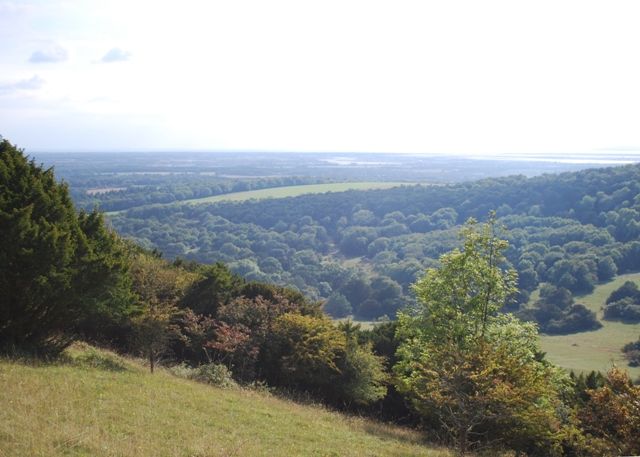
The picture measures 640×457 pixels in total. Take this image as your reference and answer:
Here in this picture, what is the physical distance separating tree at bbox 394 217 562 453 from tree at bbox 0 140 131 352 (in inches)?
384

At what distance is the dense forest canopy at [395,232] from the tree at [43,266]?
78.0 meters

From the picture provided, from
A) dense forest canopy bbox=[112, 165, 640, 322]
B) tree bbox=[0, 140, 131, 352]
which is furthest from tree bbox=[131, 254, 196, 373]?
dense forest canopy bbox=[112, 165, 640, 322]

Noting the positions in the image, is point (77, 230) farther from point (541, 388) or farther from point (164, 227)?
point (164, 227)

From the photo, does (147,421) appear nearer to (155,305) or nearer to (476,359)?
(476,359)

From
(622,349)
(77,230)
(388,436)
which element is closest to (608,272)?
(622,349)

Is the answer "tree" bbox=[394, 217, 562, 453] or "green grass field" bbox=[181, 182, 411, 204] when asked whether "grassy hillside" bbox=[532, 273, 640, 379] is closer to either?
"tree" bbox=[394, 217, 562, 453]

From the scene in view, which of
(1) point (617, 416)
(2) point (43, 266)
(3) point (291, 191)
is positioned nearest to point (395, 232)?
(3) point (291, 191)

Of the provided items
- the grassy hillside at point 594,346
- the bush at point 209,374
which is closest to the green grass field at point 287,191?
the grassy hillside at point 594,346

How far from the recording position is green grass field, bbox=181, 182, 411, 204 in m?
167

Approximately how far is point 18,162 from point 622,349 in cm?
6778

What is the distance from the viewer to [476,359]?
1334cm

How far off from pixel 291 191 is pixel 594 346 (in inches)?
4834

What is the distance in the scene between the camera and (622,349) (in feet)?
205

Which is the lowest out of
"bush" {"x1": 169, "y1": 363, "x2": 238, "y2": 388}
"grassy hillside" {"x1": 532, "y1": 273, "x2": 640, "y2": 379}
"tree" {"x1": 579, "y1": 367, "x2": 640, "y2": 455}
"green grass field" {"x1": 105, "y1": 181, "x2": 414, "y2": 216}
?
"grassy hillside" {"x1": 532, "y1": 273, "x2": 640, "y2": 379}
